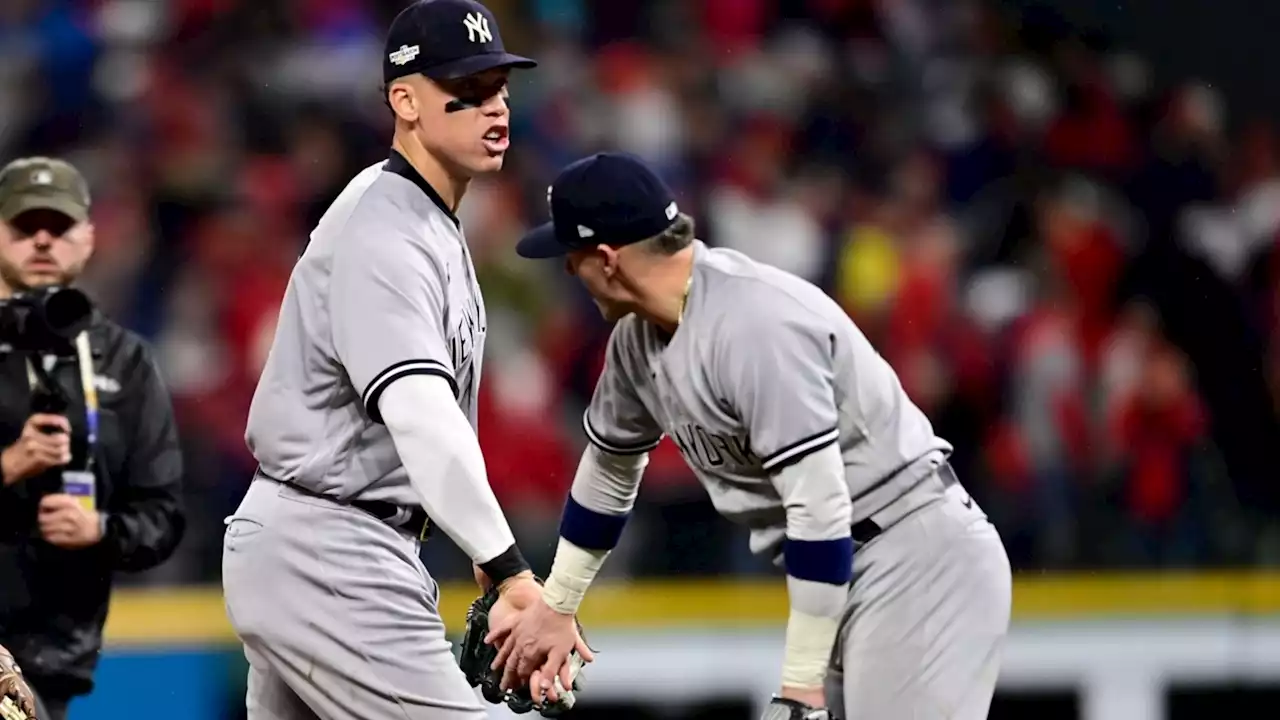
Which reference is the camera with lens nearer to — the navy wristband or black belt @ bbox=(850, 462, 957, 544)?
the navy wristband

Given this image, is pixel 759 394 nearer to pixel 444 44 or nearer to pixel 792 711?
pixel 792 711

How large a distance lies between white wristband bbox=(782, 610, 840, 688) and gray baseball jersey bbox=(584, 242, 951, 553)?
14.3 inches

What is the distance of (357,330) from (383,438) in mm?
312

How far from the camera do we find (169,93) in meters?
10.5

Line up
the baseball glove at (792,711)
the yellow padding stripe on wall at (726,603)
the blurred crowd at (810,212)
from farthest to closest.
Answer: the blurred crowd at (810,212)
the yellow padding stripe on wall at (726,603)
the baseball glove at (792,711)

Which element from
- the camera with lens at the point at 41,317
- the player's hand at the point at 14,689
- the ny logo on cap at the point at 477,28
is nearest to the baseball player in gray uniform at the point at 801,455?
the ny logo on cap at the point at 477,28

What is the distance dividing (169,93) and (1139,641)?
18.9 ft

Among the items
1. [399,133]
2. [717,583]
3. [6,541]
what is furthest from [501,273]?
[399,133]

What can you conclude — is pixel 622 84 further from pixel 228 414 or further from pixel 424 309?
pixel 424 309

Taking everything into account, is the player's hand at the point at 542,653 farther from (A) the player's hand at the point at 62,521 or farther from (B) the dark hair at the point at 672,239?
(A) the player's hand at the point at 62,521

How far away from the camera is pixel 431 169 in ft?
14.3

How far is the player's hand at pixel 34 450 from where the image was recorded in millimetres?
5180

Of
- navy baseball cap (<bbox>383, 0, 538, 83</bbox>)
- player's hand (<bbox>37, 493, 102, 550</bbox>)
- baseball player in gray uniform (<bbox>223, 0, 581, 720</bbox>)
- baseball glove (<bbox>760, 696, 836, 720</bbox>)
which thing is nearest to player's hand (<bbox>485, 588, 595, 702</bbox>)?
baseball player in gray uniform (<bbox>223, 0, 581, 720</bbox>)

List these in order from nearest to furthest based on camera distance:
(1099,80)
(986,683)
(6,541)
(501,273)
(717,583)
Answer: (986,683) < (6,541) < (717,583) < (501,273) < (1099,80)
